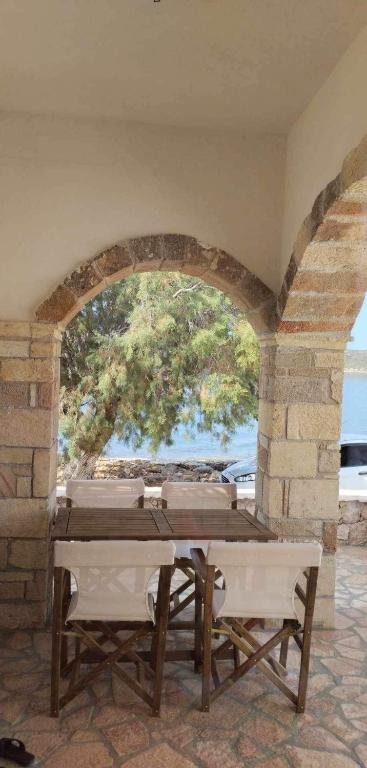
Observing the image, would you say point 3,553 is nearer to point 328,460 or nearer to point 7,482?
point 7,482

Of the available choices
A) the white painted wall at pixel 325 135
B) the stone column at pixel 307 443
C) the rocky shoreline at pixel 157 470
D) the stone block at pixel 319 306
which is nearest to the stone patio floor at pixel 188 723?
the stone column at pixel 307 443

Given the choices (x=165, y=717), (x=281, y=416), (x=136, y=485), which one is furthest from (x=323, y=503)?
(x=165, y=717)

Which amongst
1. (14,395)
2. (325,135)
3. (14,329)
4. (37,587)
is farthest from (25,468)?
(325,135)

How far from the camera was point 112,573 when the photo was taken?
2.57m

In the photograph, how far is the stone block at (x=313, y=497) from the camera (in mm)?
3760

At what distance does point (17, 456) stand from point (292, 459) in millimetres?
1670

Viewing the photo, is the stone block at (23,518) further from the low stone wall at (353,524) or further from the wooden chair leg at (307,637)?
the low stone wall at (353,524)

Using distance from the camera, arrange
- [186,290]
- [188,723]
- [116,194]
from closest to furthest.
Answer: [188,723]
[116,194]
[186,290]

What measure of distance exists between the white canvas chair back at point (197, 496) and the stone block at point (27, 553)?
31.8 inches

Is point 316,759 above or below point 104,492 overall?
below

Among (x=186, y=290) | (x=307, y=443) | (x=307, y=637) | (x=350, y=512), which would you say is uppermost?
(x=186, y=290)

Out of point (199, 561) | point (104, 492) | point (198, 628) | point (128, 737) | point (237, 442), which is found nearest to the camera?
point (128, 737)

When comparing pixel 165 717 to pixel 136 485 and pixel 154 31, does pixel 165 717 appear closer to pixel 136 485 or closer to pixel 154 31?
pixel 136 485

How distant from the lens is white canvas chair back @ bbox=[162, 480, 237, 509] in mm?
3764
